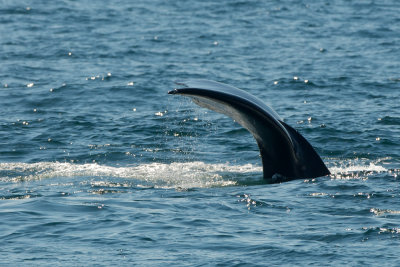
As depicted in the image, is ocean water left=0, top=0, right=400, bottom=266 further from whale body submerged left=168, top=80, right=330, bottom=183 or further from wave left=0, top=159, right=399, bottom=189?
whale body submerged left=168, top=80, right=330, bottom=183

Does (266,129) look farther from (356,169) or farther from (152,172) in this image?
(152,172)

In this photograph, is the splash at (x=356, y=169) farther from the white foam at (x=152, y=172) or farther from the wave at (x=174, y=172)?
the white foam at (x=152, y=172)

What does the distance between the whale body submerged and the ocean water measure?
0.30 meters

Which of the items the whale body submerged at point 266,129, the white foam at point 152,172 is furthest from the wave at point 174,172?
the whale body submerged at point 266,129

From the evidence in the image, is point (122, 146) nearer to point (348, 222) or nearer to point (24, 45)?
point (348, 222)

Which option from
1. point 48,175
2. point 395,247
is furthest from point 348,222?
point 48,175

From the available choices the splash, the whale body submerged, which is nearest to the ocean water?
the splash

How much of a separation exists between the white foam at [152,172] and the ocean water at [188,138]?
0.05 metres

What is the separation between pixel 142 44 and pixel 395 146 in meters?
15.9

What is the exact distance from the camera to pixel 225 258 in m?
9.93

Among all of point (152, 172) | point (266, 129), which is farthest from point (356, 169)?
point (152, 172)

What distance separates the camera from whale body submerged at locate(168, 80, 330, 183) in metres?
11.3

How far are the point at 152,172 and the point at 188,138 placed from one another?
3.85 meters

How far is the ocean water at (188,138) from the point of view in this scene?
10570mm
